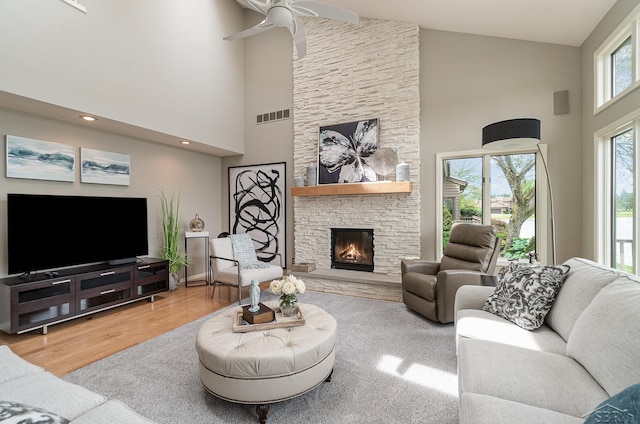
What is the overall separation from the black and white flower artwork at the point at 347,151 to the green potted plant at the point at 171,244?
2.43 m

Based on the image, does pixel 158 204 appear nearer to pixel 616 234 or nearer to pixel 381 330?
pixel 381 330

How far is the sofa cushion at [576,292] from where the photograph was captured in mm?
1600

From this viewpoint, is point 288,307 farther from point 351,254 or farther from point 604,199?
point 604,199

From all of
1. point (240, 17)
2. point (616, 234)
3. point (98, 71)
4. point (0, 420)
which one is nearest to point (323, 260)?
point (616, 234)

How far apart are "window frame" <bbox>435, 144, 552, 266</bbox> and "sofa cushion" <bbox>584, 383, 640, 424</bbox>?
3.29m

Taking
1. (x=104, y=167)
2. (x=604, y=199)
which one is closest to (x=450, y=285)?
(x=604, y=199)

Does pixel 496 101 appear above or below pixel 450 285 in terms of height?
above

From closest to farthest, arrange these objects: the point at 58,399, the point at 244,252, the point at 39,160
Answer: the point at 58,399 → the point at 39,160 → the point at 244,252

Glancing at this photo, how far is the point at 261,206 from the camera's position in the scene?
5641mm

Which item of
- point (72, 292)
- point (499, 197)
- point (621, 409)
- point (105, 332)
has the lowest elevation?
point (105, 332)

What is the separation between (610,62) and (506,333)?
316 centimetres

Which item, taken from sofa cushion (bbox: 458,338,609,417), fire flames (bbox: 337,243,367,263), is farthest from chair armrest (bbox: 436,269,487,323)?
fire flames (bbox: 337,243,367,263)

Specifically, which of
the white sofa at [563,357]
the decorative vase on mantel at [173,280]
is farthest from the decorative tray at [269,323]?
the decorative vase on mantel at [173,280]

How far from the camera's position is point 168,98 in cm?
428
